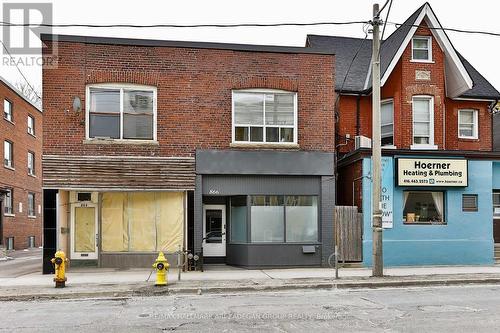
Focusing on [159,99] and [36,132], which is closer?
[159,99]

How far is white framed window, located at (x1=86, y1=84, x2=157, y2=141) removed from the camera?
54.5ft

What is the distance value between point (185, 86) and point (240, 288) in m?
7.01

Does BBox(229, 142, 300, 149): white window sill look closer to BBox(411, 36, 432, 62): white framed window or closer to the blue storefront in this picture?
the blue storefront

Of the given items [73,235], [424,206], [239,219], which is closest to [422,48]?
[424,206]

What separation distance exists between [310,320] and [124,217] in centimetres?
935

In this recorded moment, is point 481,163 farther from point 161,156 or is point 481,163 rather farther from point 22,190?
point 22,190

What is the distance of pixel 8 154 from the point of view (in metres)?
32.0

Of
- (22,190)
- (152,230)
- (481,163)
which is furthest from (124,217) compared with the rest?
(22,190)

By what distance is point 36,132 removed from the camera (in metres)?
37.3

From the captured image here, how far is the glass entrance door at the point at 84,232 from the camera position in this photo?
17062mm

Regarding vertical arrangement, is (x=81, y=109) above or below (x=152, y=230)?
above

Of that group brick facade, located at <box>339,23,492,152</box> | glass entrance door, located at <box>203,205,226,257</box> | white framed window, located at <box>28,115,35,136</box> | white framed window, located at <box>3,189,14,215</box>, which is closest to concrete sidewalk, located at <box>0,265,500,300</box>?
glass entrance door, located at <box>203,205,226,257</box>

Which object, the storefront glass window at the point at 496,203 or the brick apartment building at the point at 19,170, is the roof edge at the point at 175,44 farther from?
A: the brick apartment building at the point at 19,170

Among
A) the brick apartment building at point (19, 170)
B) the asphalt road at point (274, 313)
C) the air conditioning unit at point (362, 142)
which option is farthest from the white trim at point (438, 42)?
the brick apartment building at point (19, 170)
